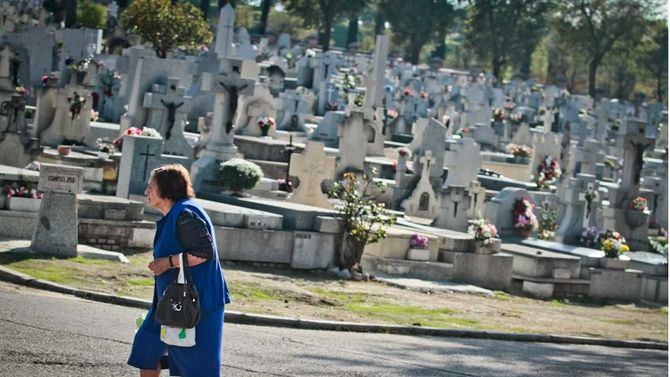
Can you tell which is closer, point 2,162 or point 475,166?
point 2,162

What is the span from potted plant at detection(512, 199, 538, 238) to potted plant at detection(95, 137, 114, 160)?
6.17 meters

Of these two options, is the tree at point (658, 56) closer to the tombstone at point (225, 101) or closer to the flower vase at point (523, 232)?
the flower vase at point (523, 232)

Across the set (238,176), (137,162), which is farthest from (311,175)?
(137,162)

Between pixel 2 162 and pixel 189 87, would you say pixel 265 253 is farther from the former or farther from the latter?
pixel 189 87

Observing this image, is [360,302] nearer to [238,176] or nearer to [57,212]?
[57,212]

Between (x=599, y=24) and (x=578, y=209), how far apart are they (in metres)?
51.4

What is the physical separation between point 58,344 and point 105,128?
16.6 meters

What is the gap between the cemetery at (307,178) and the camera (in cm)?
1853

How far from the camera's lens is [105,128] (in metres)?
27.5

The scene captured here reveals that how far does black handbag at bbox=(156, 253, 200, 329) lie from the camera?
27.4 feet

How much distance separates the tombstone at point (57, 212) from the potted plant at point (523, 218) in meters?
10.2

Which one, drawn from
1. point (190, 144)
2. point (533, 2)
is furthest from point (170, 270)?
point (533, 2)

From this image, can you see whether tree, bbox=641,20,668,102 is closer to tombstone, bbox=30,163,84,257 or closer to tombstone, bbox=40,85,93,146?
tombstone, bbox=40,85,93,146

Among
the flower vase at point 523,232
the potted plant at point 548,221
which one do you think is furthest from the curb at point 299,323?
→ the potted plant at point 548,221
